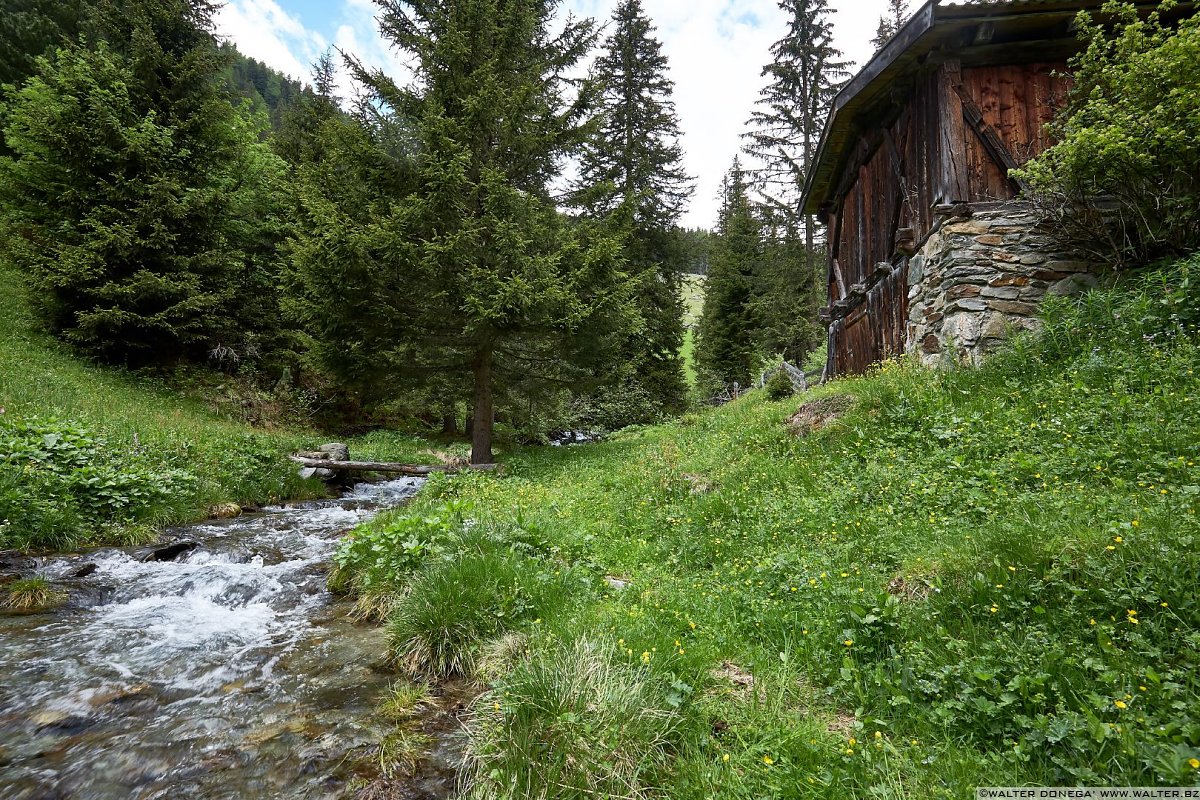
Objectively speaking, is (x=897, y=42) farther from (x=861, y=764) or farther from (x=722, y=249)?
(x=722, y=249)

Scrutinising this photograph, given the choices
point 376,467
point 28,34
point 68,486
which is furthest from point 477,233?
point 28,34

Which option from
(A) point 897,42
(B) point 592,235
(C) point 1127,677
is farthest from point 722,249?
(C) point 1127,677

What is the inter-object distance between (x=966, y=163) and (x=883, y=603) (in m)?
8.92

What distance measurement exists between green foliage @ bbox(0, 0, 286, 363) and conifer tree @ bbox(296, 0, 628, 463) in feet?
17.3

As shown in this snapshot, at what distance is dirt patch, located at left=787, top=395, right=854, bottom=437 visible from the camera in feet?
27.6

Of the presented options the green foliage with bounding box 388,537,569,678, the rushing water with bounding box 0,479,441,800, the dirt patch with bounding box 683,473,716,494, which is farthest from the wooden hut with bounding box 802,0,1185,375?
the rushing water with bounding box 0,479,441,800

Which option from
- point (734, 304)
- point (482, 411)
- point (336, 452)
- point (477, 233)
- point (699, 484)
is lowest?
point (336, 452)

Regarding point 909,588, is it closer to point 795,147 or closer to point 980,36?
point 980,36

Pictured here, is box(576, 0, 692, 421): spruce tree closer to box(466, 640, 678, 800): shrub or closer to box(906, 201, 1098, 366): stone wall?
box(906, 201, 1098, 366): stone wall

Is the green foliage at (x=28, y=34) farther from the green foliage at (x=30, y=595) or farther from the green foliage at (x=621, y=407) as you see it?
the green foliage at (x=30, y=595)

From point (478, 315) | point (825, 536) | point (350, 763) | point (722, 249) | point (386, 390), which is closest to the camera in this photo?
point (350, 763)

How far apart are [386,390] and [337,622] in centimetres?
1109

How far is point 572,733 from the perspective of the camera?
9.53ft

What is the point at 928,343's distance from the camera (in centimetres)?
912
